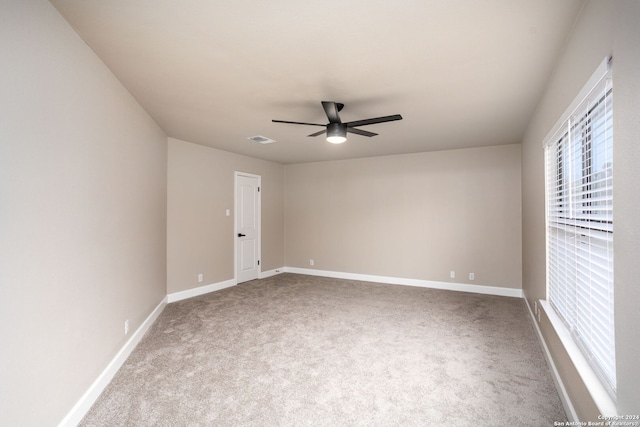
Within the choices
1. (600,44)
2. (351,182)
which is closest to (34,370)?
(600,44)

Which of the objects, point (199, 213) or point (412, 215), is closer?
point (199, 213)

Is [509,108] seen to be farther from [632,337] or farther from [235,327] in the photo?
[235,327]

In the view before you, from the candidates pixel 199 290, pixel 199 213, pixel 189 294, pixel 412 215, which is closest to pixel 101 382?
pixel 189 294

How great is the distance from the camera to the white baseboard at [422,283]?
5086 mm

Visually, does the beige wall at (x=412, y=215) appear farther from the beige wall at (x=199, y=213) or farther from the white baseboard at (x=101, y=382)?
the white baseboard at (x=101, y=382)

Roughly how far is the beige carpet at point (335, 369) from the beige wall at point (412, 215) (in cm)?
110

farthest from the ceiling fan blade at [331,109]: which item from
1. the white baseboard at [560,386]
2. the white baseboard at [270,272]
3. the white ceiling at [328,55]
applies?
the white baseboard at [270,272]

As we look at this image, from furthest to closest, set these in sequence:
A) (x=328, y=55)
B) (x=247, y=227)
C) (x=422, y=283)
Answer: (x=247, y=227)
(x=422, y=283)
(x=328, y=55)

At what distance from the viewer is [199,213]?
16.8 ft

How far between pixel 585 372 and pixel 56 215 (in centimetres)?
318

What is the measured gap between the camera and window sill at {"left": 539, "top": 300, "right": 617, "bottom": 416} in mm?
1435

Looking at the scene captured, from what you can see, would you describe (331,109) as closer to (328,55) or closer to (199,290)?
(328,55)

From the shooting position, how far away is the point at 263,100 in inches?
121

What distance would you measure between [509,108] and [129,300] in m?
4.43
